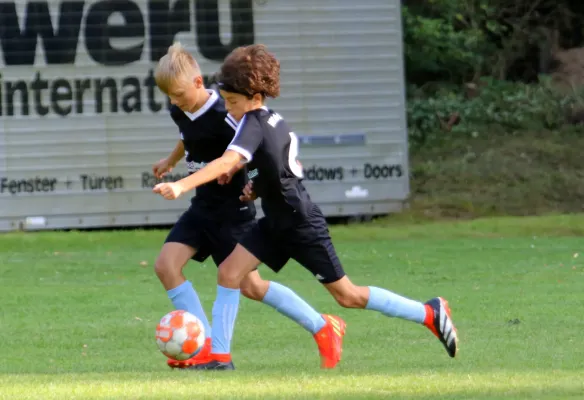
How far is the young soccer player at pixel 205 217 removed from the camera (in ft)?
25.8

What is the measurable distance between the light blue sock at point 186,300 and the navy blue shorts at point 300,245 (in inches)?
27.0

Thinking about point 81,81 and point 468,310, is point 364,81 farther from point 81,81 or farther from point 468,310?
point 468,310

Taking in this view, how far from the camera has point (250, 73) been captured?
7.29m

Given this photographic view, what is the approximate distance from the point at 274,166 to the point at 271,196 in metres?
0.21

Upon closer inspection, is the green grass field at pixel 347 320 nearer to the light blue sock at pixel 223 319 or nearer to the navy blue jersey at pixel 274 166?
the light blue sock at pixel 223 319

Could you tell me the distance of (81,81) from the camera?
18.6 m

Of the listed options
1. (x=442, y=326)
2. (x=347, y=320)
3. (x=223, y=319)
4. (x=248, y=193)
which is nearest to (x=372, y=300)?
(x=442, y=326)

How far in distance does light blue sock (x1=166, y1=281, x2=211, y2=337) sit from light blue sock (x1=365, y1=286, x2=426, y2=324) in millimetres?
1072

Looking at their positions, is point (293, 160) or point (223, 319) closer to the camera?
point (293, 160)

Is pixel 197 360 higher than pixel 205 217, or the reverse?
pixel 205 217

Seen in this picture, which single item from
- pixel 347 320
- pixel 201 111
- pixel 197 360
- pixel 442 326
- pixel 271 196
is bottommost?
pixel 347 320

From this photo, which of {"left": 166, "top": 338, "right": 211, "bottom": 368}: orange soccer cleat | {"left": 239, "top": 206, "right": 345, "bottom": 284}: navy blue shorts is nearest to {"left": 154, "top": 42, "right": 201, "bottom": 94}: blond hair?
{"left": 239, "top": 206, "right": 345, "bottom": 284}: navy blue shorts

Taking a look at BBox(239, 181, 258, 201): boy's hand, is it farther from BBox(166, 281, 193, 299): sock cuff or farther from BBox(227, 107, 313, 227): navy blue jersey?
BBox(166, 281, 193, 299): sock cuff

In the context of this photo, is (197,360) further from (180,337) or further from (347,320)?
(347,320)
